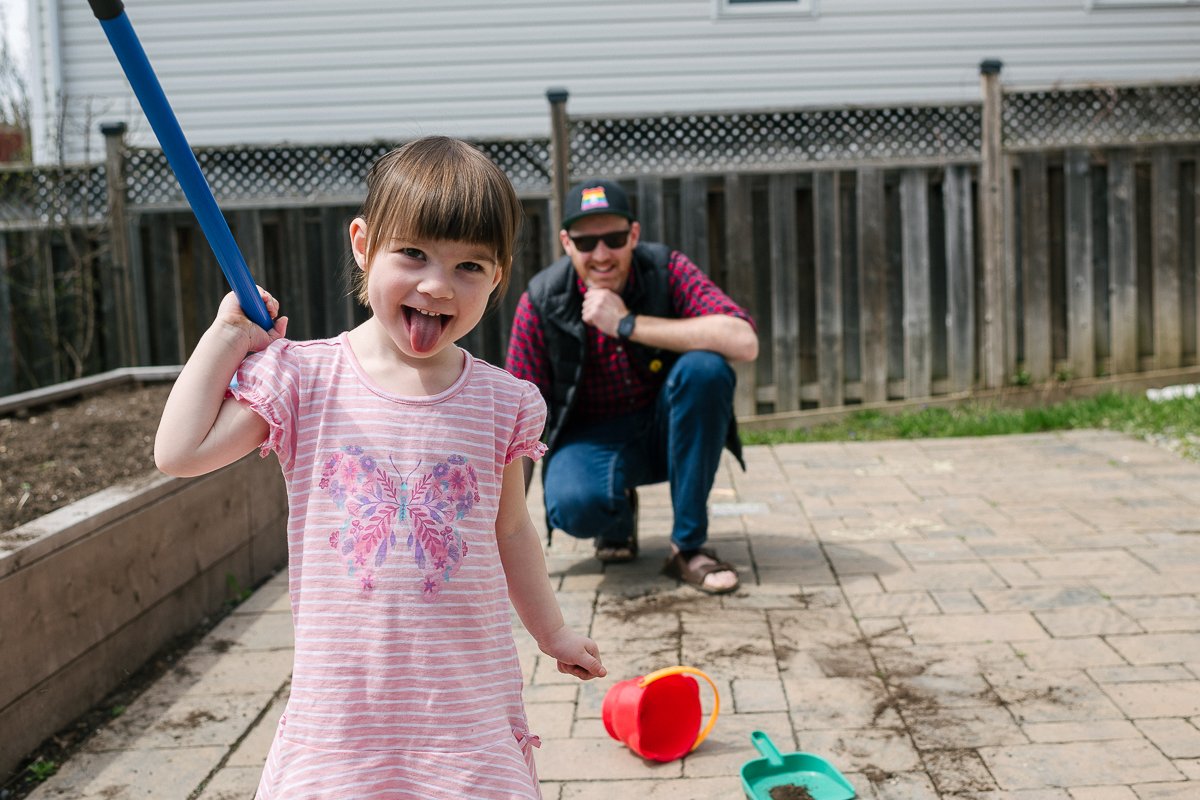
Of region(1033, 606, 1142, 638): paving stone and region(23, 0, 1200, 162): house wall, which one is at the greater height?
region(23, 0, 1200, 162): house wall

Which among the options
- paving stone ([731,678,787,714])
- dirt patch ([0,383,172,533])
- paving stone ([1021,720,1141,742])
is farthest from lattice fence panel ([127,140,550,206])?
paving stone ([1021,720,1141,742])

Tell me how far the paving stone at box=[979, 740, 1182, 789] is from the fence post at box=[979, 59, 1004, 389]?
5.19 metres

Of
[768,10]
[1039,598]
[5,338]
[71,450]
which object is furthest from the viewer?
[768,10]

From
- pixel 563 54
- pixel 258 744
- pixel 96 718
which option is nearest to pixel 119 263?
pixel 563 54

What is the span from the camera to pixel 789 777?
2.88 m

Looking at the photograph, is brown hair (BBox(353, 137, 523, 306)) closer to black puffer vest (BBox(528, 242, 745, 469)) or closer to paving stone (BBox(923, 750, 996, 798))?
paving stone (BBox(923, 750, 996, 798))

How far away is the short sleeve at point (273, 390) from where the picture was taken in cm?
182

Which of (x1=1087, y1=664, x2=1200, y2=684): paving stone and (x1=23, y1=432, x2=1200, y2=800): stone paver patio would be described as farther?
(x1=1087, y1=664, x2=1200, y2=684): paving stone

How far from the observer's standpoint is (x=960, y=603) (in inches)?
165

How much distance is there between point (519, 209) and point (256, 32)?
32.2 feet

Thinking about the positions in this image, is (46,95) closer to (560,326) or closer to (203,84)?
(203,84)

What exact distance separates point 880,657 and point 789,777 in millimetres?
952

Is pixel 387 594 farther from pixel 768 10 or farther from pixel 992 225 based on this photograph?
pixel 768 10

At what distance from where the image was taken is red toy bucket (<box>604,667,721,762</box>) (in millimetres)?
3078
